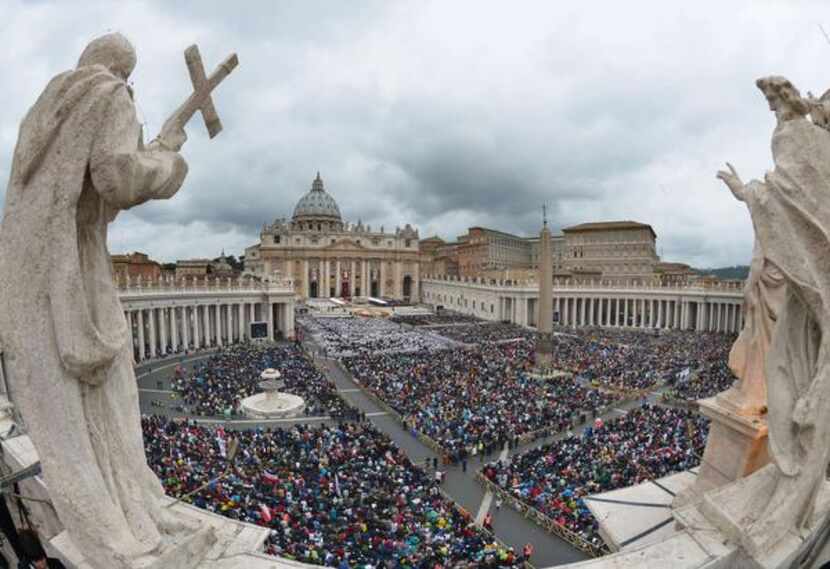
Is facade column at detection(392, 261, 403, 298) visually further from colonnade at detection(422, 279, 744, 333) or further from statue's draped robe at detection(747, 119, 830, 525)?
statue's draped robe at detection(747, 119, 830, 525)

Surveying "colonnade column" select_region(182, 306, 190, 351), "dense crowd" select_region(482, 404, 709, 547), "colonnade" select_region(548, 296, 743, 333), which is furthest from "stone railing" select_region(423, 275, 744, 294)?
"dense crowd" select_region(482, 404, 709, 547)

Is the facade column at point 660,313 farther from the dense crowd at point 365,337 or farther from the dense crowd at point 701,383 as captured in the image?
the dense crowd at point 365,337

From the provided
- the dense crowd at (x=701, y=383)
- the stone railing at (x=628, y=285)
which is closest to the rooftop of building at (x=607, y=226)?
the stone railing at (x=628, y=285)

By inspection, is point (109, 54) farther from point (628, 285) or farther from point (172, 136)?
point (628, 285)

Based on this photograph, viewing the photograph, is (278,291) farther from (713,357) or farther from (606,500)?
(606,500)

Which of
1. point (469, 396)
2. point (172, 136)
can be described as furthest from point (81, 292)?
point (469, 396)

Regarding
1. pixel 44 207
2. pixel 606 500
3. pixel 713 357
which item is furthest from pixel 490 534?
pixel 713 357
